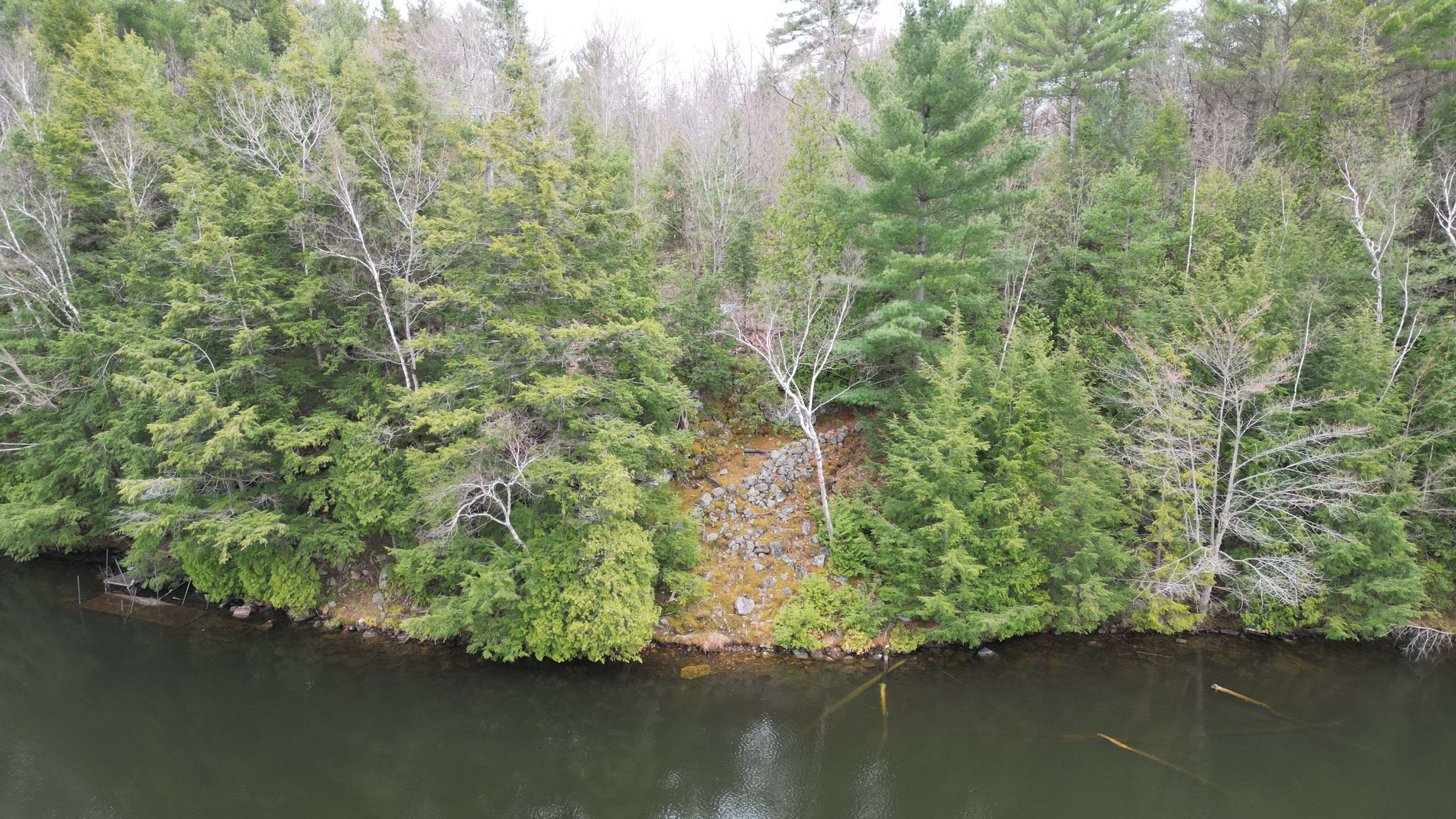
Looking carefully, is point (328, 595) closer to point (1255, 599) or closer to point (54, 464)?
point (54, 464)

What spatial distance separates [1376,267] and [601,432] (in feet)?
68.2

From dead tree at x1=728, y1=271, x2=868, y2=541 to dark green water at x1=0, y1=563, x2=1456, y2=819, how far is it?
18.1 ft

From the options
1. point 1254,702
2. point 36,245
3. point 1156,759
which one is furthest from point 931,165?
point 36,245

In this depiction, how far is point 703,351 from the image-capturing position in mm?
21000

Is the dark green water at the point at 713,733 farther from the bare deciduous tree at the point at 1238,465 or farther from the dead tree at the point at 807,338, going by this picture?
the dead tree at the point at 807,338

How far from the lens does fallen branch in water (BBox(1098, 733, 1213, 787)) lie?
12062 millimetres

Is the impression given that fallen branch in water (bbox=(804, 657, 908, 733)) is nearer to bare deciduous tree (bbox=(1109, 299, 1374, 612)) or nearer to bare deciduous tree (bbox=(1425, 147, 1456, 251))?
bare deciduous tree (bbox=(1109, 299, 1374, 612))

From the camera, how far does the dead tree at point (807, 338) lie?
1694cm

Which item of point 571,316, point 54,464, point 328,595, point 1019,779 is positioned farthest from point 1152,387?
point 54,464

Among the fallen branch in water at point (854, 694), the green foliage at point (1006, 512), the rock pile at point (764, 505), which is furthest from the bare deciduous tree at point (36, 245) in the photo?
the green foliage at point (1006, 512)

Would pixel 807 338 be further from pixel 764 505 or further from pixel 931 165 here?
pixel 931 165

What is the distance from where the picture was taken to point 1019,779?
12211 millimetres

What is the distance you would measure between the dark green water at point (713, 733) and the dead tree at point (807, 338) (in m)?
5.52

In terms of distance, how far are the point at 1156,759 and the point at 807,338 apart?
12529mm
